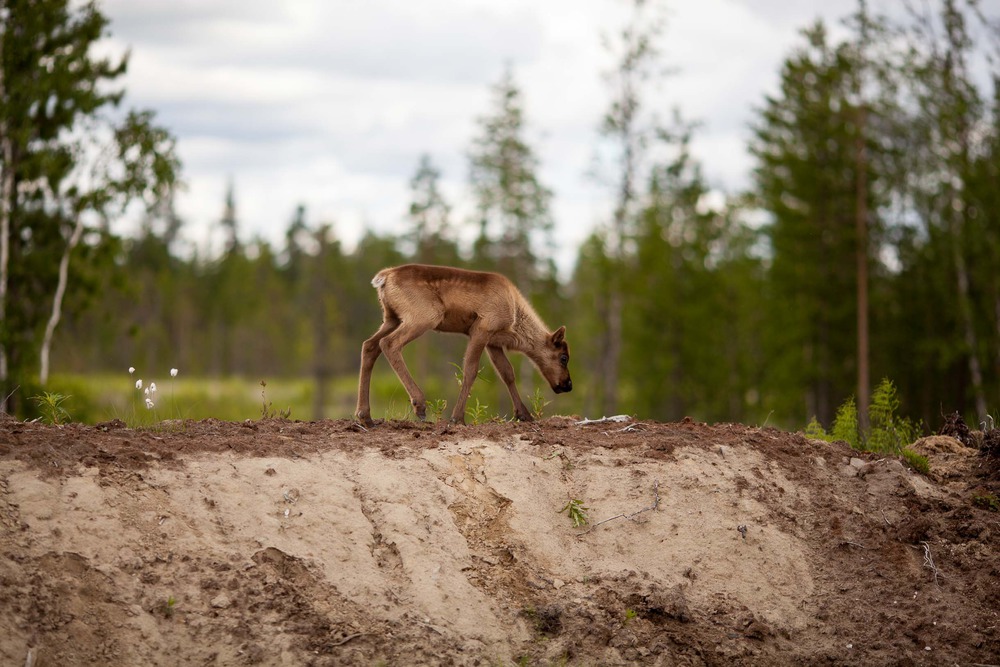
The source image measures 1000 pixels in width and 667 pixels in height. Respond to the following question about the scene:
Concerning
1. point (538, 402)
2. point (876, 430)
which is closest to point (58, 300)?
point (538, 402)

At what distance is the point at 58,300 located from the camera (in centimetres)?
2597

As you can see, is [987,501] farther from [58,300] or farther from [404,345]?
[58,300]

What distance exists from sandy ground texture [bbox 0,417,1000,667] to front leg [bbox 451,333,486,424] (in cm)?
89

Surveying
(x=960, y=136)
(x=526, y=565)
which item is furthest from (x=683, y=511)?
(x=960, y=136)

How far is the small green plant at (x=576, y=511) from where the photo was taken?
334 inches

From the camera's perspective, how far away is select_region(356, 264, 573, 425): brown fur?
10.3 meters

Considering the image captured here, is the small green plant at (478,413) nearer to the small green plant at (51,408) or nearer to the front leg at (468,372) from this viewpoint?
the front leg at (468,372)

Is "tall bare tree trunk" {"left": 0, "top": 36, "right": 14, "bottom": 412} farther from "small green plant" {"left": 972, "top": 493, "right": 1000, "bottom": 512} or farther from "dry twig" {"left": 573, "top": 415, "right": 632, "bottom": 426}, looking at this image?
"small green plant" {"left": 972, "top": 493, "right": 1000, "bottom": 512}

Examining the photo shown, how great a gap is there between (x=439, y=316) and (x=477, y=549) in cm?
316

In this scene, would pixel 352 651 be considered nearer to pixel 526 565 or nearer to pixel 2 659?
pixel 526 565

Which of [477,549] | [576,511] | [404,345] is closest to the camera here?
[477,549]

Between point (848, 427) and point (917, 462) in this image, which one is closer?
point (917, 462)

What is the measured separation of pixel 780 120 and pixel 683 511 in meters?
28.7

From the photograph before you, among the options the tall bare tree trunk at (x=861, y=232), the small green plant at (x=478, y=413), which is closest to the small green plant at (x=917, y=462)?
the small green plant at (x=478, y=413)
